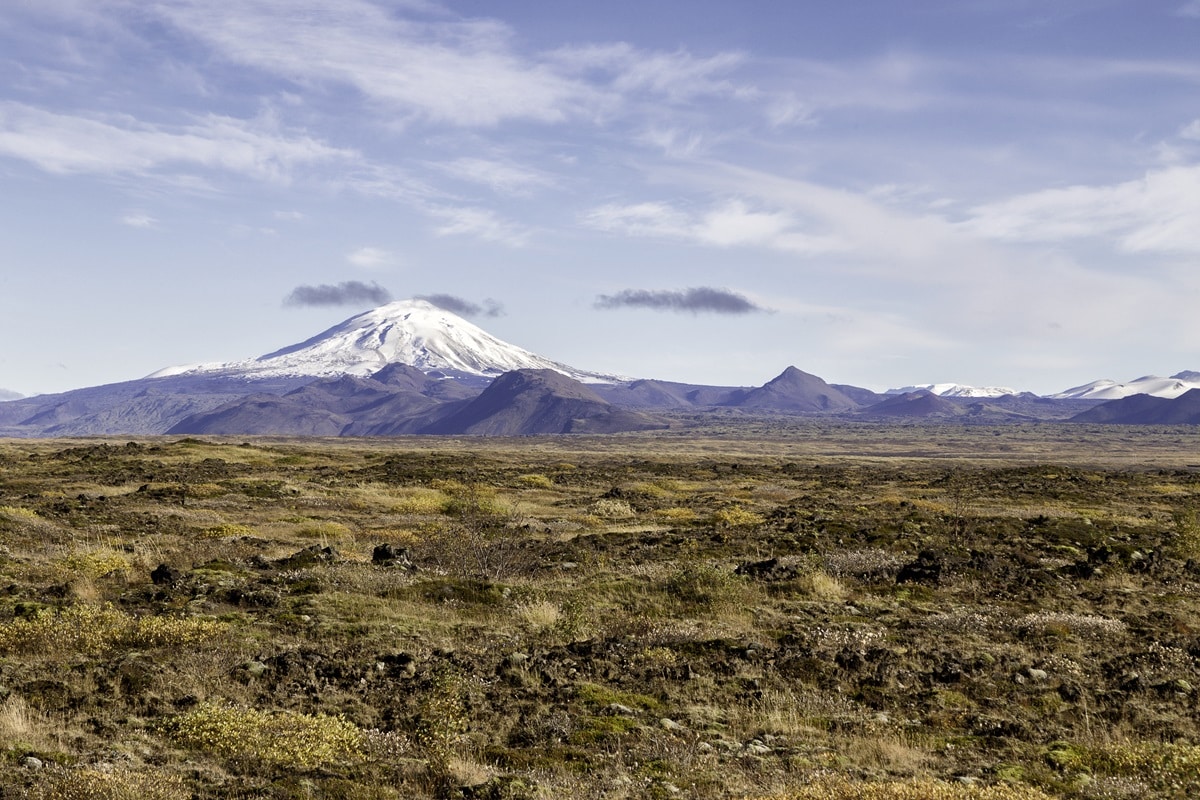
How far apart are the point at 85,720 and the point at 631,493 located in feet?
144

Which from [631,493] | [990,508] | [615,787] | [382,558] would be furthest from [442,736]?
[631,493]

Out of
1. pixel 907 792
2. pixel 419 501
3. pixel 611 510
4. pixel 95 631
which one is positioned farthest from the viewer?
pixel 419 501

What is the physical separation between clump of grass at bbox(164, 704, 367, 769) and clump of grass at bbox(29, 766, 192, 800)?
1036mm

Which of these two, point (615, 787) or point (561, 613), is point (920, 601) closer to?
point (561, 613)

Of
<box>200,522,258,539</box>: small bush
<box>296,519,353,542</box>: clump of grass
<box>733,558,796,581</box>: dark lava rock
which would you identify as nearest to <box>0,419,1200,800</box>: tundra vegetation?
<box>733,558,796,581</box>: dark lava rock

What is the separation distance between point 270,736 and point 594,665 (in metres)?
5.17

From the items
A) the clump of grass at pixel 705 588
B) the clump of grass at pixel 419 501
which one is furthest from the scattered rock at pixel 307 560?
the clump of grass at pixel 419 501

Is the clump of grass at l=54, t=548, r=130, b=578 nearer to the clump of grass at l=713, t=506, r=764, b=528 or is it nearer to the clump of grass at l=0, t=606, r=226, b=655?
the clump of grass at l=0, t=606, r=226, b=655

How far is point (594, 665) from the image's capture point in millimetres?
13211

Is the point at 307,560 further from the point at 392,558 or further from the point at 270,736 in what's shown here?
the point at 270,736

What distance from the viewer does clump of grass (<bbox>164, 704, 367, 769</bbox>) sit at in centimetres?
930

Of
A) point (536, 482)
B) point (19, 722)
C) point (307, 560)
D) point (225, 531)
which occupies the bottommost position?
point (536, 482)

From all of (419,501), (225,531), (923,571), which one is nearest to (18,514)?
(225,531)

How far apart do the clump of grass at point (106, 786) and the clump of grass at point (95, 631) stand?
5294mm
